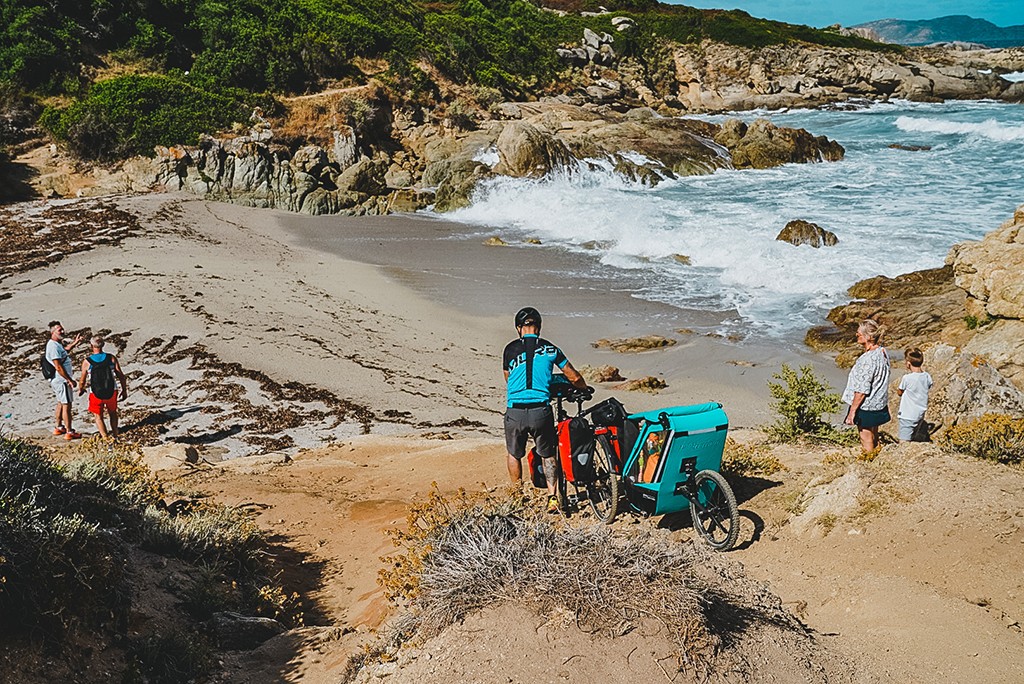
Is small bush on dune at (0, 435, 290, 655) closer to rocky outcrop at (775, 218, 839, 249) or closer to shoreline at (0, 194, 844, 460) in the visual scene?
shoreline at (0, 194, 844, 460)

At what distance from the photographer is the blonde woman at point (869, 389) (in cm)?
650

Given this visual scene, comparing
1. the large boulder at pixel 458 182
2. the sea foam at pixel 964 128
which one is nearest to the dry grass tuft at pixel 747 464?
the large boulder at pixel 458 182

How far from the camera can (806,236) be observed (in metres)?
19.2

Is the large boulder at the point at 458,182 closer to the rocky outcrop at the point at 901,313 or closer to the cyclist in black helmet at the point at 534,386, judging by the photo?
the rocky outcrop at the point at 901,313

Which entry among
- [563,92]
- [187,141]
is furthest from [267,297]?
[563,92]

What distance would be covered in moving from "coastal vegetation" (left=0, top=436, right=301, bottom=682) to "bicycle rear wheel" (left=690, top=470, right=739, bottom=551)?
2.85 metres

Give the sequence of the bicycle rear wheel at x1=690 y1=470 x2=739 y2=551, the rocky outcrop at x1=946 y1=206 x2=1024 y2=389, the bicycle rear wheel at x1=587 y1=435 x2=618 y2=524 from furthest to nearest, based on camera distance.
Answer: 1. the rocky outcrop at x1=946 y1=206 x2=1024 y2=389
2. the bicycle rear wheel at x1=587 y1=435 x2=618 y2=524
3. the bicycle rear wheel at x1=690 y1=470 x2=739 y2=551

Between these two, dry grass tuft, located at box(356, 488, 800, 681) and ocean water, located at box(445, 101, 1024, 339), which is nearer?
dry grass tuft, located at box(356, 488, 800, 681)

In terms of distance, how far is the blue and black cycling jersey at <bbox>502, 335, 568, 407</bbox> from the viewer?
569 cm

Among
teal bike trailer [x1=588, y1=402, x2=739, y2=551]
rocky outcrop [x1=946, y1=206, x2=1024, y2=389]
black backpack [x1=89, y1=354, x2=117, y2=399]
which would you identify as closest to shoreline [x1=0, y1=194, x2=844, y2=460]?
black backpack [x1=89, y1=354, x2=117, y2=399]

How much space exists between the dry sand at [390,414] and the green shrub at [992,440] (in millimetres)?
561

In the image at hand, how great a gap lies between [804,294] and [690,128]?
77.6 feet

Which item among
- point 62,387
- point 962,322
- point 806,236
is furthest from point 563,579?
point 806,236

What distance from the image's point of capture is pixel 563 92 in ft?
161
